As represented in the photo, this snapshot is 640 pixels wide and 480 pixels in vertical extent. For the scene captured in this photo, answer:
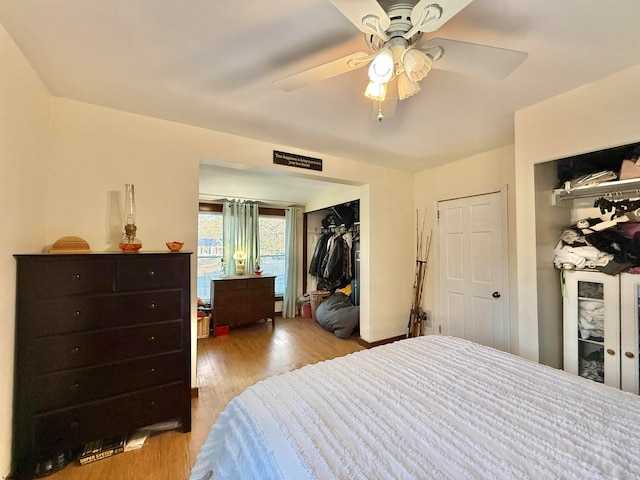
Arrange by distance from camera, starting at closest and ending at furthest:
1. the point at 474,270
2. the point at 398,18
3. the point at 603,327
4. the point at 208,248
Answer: the point at 398,18
the point at 603,327
the point at 474,270
the point at 208,248

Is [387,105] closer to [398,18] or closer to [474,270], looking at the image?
[398,18]

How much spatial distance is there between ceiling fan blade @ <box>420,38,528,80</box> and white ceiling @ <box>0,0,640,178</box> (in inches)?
7.6

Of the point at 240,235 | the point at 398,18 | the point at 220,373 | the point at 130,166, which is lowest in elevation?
the point at 220,373

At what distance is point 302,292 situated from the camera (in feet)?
16.6

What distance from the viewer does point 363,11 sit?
2.87 feet

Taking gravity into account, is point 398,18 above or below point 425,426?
above

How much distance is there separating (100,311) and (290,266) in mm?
3317

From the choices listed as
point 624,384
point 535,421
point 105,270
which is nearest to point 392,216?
point 624,384

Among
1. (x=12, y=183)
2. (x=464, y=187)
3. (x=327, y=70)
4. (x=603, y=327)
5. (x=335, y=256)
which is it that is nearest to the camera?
(x=327, y=70)

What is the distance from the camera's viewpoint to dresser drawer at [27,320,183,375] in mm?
1454

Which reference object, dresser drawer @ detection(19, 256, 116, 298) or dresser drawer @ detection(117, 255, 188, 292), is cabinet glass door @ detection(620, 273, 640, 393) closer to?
dresser drawer @ detection(117, 255, 188, 292)

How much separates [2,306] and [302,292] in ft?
13.2

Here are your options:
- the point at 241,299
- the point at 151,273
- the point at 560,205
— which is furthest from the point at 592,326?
the point at 241,299

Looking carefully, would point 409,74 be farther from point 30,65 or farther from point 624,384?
point 624,384
